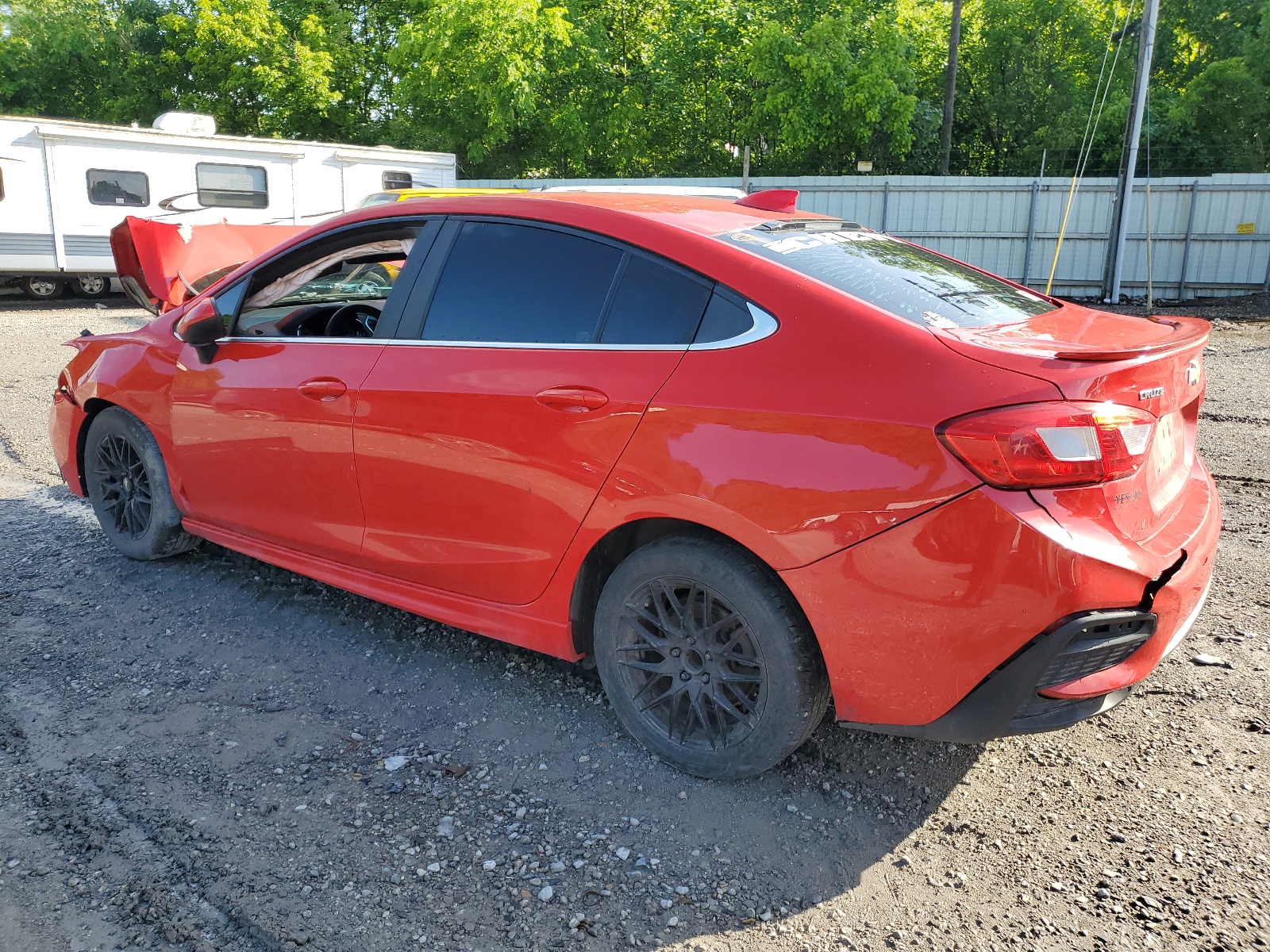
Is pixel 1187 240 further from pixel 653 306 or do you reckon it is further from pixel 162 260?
pixel 653 306

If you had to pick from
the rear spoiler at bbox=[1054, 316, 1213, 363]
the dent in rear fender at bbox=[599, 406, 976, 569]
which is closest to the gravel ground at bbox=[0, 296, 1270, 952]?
the dent in rear fender at bbox=[599, 406, 976, 569]

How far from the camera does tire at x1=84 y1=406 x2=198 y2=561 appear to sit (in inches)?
174

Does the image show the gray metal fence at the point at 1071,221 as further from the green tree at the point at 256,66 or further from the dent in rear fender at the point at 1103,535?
the dent in rear fender at the point at 1103,535

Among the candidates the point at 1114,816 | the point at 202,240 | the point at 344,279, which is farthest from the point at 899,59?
the point at 1114,816

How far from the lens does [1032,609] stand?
2.26 metres

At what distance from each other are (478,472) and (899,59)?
25.9 m

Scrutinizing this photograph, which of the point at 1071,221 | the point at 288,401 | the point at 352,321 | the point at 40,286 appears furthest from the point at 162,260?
the point at 1071,221

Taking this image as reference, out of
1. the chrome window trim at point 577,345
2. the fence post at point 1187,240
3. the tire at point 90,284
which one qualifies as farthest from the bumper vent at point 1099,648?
the fence post at point 1187,240

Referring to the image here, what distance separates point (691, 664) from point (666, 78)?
92.2 ft

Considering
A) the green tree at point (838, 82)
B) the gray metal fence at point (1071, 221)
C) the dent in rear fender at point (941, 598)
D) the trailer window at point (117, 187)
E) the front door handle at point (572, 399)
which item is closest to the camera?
the dent in rear fender at point (941, 598)

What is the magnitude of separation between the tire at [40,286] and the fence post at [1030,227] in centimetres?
1862

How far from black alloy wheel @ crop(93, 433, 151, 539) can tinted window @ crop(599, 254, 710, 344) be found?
2698 millimetres

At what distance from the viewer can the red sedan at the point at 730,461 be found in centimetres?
232

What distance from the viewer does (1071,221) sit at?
19953 mm
